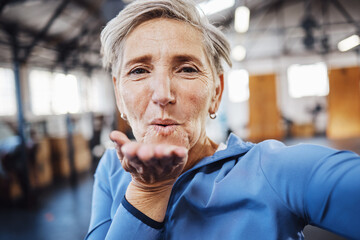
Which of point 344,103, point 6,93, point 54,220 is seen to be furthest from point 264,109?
point 6,93

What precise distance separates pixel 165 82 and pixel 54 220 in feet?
13.5

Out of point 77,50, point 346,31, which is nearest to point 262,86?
point 346,31

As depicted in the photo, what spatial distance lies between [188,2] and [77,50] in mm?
7273

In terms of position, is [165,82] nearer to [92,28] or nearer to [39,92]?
[92,28]

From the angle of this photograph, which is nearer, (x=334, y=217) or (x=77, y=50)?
(x=334, y=217)

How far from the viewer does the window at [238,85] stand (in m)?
11.6

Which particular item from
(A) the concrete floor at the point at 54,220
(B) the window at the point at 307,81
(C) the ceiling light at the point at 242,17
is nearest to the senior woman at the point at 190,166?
(A) the concrete floor at the point at 54,220

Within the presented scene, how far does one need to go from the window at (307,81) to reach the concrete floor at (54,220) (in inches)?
392

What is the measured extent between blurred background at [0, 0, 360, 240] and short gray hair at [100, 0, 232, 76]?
214 cm

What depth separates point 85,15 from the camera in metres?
7.88

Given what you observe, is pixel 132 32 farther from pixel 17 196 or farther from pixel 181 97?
pixel 17 196

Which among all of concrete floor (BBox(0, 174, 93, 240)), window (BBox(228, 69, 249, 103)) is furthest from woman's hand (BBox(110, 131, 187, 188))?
window (BBox(228, 69, 249, 103))

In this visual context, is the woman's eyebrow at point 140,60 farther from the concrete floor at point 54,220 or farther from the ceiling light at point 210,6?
the concrete floor at point 54,220

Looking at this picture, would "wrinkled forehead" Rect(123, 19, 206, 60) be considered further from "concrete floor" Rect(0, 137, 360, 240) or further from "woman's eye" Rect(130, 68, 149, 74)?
"concrete floor" Rect(0, 137, 360, 240)
